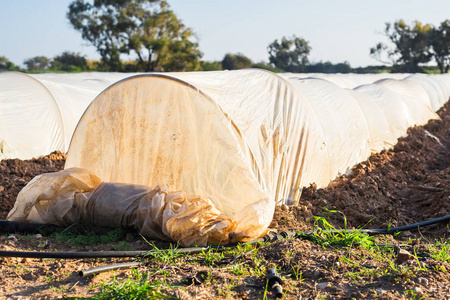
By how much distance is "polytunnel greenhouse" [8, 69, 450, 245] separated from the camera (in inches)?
171

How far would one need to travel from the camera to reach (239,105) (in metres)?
5.12

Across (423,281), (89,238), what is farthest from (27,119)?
Answer: (423,281)

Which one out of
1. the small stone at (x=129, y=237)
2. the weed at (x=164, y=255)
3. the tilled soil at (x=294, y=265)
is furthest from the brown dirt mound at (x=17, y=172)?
the weed at (x=164, y=255)

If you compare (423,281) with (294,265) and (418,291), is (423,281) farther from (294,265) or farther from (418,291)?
(294,265)

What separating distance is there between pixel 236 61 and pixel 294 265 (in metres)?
42.7

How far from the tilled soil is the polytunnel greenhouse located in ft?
0.98

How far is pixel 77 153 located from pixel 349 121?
14.1 feet

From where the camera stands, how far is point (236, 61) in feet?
148

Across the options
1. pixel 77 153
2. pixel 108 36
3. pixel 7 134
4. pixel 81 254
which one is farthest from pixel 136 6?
pixel 81 254

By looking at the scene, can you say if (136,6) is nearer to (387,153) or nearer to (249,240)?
(387,153)

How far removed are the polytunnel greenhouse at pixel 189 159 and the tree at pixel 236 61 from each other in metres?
39.6

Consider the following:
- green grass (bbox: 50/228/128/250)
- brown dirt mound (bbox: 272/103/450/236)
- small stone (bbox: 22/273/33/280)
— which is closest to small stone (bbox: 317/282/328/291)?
brown dirt mound (bbox: 272/103/450/236)

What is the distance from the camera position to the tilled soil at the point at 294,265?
3117mm

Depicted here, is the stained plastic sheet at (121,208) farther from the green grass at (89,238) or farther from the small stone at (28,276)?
the small stone at (28,276)
